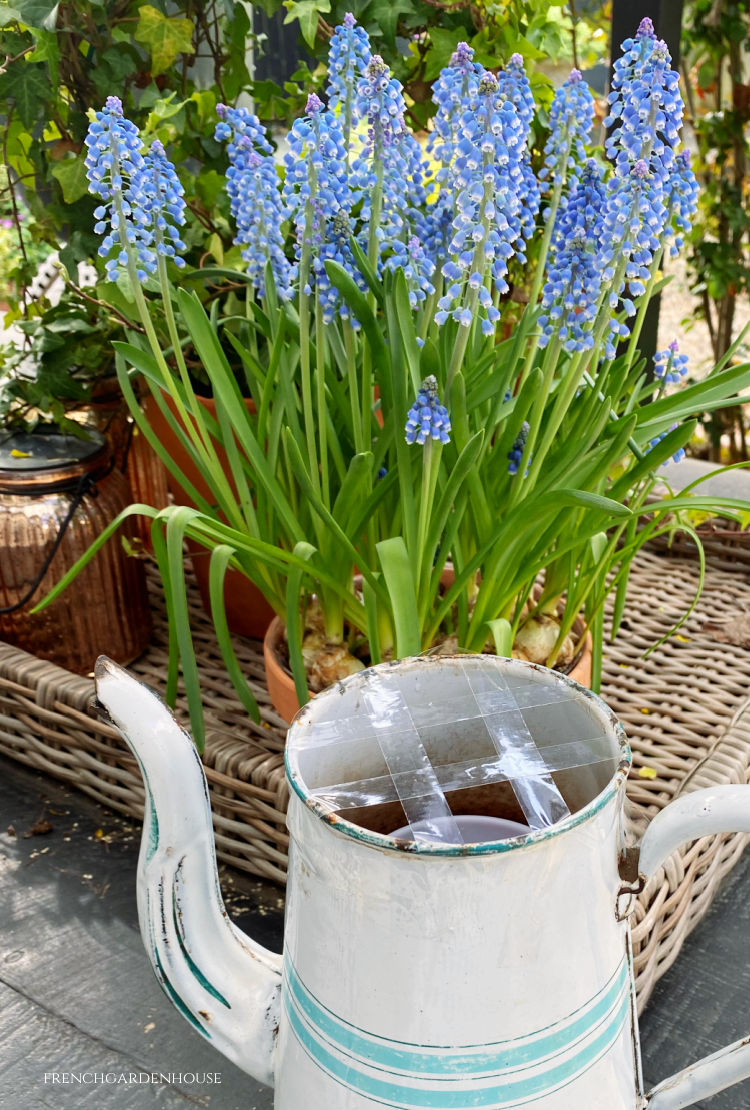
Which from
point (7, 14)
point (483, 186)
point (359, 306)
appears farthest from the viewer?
point (7, 14)

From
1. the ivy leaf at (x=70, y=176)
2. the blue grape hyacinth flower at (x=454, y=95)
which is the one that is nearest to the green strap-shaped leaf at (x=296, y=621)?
the blue grape hyacinth flower at (x=454, y=95)

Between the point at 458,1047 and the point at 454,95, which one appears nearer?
the point at 458,1047

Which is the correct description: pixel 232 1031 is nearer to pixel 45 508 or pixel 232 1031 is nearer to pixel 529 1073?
pixel 529 1073

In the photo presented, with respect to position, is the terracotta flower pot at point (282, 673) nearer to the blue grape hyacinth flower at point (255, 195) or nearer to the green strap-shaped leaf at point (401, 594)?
the green strap-shaped leaf at point (401, 594)

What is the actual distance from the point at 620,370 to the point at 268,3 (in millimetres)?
400

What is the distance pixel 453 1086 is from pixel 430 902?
0.07m

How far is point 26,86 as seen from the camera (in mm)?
789

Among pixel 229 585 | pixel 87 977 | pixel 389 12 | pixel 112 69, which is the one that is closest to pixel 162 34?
pixel 112 69

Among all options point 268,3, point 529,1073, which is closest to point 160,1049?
point 529,1073

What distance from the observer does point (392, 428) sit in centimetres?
63

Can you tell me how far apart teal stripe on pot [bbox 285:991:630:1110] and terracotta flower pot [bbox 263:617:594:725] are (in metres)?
0.31

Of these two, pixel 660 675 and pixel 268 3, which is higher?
pixel 268 3

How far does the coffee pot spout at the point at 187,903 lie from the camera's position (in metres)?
0.36

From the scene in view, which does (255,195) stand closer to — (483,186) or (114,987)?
(483,186)
